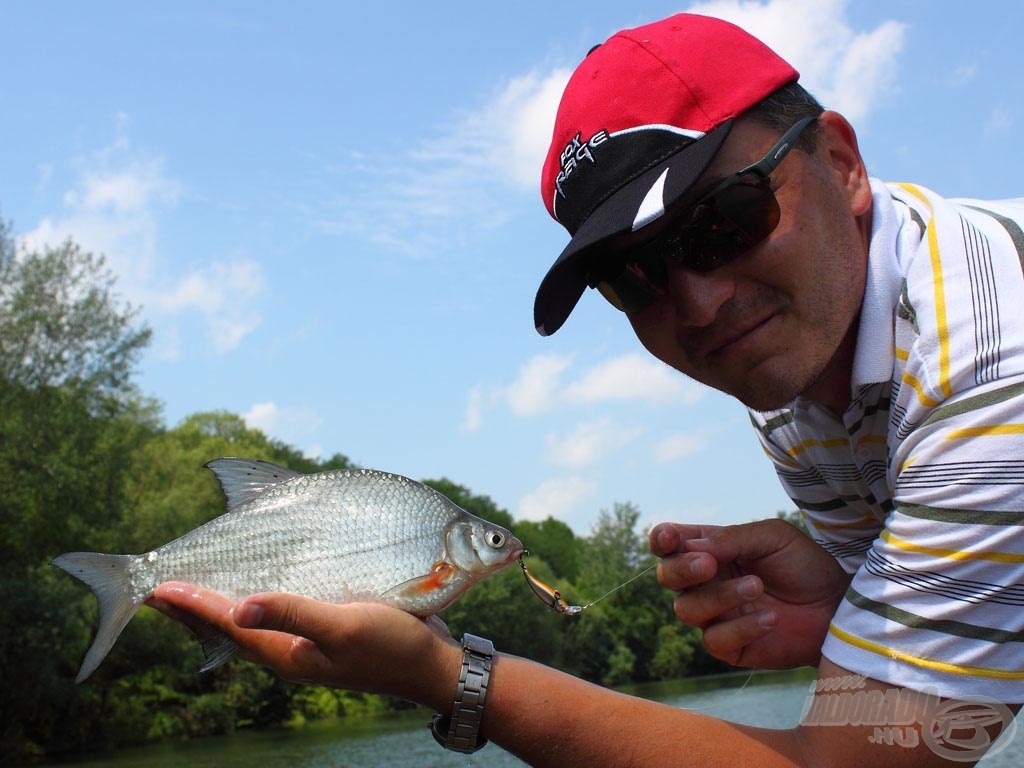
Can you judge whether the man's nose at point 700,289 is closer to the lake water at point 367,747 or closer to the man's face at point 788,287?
the man's face at point 788,287

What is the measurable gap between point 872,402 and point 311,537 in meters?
1.73

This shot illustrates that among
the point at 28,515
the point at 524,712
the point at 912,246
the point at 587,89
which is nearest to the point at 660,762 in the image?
the point at 524,712

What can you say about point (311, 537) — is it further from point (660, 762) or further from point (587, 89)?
point (587, 89)

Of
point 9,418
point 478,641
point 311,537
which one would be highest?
point 9,418

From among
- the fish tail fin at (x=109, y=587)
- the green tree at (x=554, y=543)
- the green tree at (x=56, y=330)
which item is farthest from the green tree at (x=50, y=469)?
the green tree at (x=554, y=543)

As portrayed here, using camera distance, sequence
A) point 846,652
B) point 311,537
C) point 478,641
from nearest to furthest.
Answer: point 846,652 < point 478,641 < point 311,537

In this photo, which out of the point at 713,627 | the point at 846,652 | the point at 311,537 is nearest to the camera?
the point at 846,652

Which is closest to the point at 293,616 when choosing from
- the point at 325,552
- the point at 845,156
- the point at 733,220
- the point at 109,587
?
the point at 325,552

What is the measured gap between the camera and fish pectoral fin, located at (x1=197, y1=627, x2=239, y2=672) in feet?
9.43

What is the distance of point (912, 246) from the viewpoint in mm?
2535

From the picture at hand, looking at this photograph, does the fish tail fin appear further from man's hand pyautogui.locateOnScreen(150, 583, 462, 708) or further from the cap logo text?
the cap logo text

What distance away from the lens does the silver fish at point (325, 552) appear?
291cm

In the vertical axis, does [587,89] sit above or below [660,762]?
above

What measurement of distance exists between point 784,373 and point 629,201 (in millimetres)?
716
